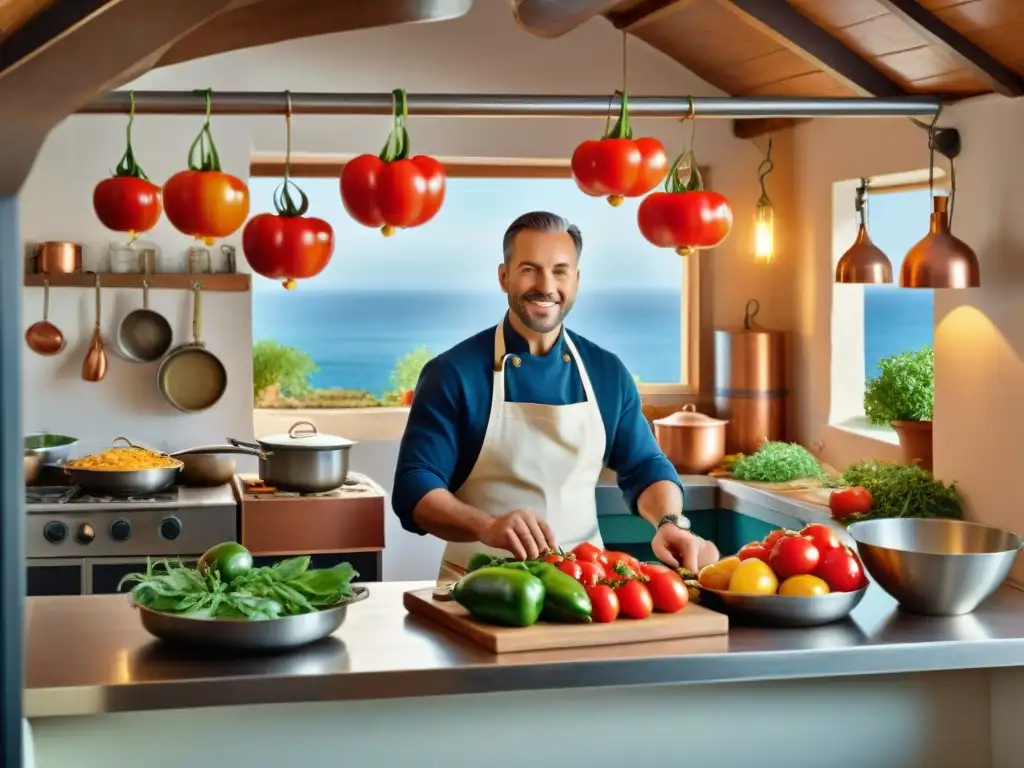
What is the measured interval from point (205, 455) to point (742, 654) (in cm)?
343

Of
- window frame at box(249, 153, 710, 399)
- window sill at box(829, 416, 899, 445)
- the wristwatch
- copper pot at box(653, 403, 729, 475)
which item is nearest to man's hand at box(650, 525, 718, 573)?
the wristwatch

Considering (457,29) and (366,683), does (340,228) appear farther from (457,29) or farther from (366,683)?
(366,683)

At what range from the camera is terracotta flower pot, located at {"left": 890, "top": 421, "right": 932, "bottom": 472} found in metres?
5.20

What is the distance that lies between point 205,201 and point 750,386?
11.8 feet

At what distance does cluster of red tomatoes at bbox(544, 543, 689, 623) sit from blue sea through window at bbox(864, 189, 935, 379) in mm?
3771

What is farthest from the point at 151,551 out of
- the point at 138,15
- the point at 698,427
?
the point at 138,15

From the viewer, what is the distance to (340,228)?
6664mm

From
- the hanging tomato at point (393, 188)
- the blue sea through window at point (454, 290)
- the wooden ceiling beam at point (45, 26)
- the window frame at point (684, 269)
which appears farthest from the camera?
the blue sea through window at point (454, 290)

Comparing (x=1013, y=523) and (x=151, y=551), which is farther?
(x=151, y=551)

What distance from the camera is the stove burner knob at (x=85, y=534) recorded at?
5.01 m

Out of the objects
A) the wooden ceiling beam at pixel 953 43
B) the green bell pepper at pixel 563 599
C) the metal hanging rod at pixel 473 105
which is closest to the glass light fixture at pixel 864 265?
the metal hanging rod at pixel 473 105

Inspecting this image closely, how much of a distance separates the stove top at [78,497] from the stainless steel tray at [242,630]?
2609 mm

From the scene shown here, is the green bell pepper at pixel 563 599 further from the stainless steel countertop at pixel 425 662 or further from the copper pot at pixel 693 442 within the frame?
the copper pot at pixel 693 442

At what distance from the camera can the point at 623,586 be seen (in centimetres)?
269
